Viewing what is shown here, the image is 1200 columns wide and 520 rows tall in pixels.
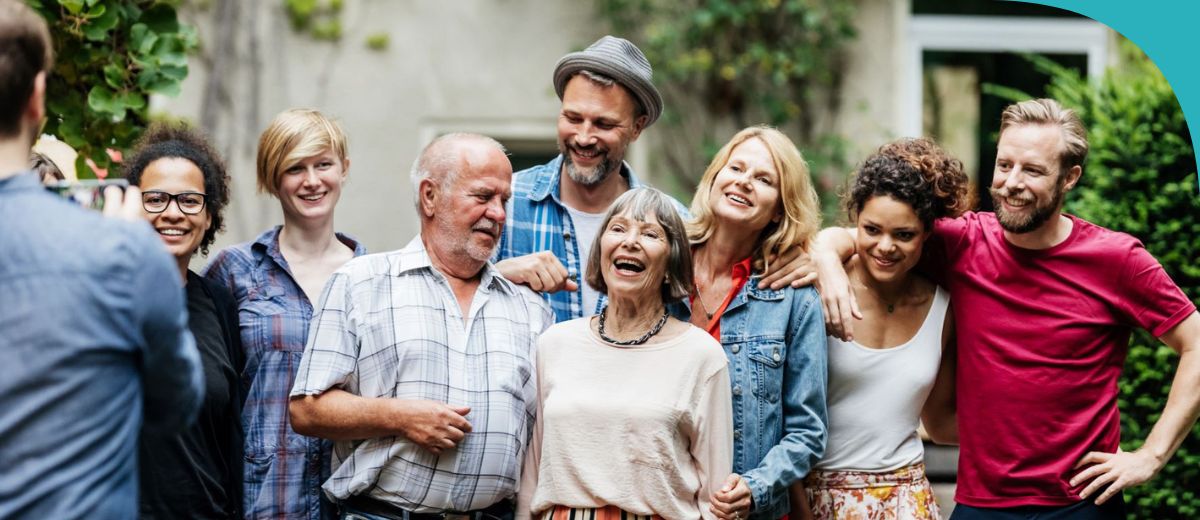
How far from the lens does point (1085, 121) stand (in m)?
4.99

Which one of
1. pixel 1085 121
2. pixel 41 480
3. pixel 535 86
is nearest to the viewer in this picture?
pixel 41 480

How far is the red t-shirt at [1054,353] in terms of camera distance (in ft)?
10.9

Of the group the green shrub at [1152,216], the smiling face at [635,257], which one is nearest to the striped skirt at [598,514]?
the smiling face at [635,257]

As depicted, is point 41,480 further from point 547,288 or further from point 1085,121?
point 1085,121

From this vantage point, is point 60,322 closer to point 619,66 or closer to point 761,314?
point 761,314

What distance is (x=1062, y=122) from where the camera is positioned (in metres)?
3.38

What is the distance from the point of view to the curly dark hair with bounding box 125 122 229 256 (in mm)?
3377

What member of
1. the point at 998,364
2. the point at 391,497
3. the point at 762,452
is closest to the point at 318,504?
the point at 391,497

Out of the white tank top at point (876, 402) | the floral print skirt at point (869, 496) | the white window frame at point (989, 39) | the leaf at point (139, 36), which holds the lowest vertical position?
the floral print skirt at point (869, 496)

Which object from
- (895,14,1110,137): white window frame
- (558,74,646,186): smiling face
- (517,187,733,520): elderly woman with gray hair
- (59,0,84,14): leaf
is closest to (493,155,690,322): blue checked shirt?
(558,74,646,186): smiling face

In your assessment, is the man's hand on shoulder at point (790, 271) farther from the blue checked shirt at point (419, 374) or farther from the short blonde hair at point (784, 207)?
the blue checked shirt at point (419, 374)

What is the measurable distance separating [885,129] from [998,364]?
4.46 m

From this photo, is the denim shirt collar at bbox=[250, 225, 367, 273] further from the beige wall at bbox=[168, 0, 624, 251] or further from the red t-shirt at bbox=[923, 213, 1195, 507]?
the beige wall at bbox=[168, 0, 624, 251]

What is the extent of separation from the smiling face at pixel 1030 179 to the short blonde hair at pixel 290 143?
1.95 meters
